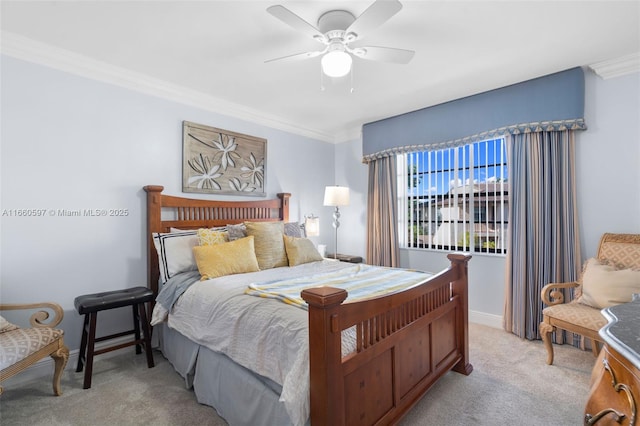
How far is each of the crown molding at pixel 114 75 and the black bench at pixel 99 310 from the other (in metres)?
1.86

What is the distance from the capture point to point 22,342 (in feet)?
6.19

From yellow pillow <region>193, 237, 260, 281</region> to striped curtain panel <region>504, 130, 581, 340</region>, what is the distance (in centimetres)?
258

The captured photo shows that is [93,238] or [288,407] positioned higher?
[93,238]

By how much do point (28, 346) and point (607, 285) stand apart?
3.99 m

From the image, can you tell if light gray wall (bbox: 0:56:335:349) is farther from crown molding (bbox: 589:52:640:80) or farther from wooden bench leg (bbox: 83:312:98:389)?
crown molding (bbox: 589:52:640:80)

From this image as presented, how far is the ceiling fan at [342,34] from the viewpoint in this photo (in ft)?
5.81

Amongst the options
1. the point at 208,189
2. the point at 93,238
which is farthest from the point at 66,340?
the point at 208,189

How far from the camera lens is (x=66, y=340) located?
8.46 feet

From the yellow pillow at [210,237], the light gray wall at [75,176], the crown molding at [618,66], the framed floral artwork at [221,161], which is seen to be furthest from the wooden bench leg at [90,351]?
the crown molding at [618,66]

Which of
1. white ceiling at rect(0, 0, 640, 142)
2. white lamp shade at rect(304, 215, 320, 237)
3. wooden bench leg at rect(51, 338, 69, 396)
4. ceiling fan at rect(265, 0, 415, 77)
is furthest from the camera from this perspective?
white lamp shade at rect(304, 215, 320, 237)

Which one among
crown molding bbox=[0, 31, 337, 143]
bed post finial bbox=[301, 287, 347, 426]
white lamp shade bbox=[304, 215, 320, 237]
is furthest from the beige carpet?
crown molding bbox=[0, 31, 337, 143]

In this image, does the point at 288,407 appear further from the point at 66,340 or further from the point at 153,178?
the point at 153,178

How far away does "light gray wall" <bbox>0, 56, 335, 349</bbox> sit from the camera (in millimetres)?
2340

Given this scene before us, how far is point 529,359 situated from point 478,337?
52cm
